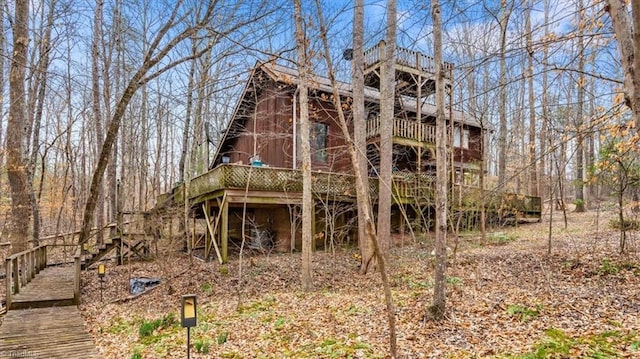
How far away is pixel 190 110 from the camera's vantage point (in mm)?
15547

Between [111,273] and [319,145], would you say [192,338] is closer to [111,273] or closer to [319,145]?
[111,273]

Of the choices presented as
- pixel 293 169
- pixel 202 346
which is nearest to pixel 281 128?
pixel 293 169

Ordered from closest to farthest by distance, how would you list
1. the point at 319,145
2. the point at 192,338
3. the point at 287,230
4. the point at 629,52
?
1. the point at 629,52
2. the point at 192,338
3. the point at 287,230
4. the point at 319,145

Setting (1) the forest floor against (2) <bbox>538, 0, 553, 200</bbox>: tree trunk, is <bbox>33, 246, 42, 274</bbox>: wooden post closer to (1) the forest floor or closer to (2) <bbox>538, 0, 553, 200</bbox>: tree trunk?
(1) the forest floor

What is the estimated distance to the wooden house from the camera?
12.5 m

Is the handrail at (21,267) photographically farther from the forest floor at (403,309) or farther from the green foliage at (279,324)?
the green foliage at (279,324)

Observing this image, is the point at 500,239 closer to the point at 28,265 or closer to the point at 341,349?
the point at 341,349

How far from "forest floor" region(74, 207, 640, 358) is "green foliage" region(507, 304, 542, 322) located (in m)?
0.02

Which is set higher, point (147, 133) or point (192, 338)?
point (147, 133)

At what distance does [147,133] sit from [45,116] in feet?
20.1

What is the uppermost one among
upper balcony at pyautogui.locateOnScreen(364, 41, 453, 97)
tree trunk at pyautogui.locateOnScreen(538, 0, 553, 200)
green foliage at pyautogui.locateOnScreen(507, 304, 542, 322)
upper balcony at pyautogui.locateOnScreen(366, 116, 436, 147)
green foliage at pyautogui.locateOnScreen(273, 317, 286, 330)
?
upper balcony at pyautogui.locateOnScreen(364, 41, 453, 97)

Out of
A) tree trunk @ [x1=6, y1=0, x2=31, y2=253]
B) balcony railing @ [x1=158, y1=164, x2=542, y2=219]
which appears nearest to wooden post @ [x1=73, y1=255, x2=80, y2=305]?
tree trunk @ [x1=6, y1=0, x2=31, y2=253]

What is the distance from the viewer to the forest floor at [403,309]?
479 cm

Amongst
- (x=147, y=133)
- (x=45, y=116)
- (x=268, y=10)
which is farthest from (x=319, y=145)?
(x=45, y=116)
